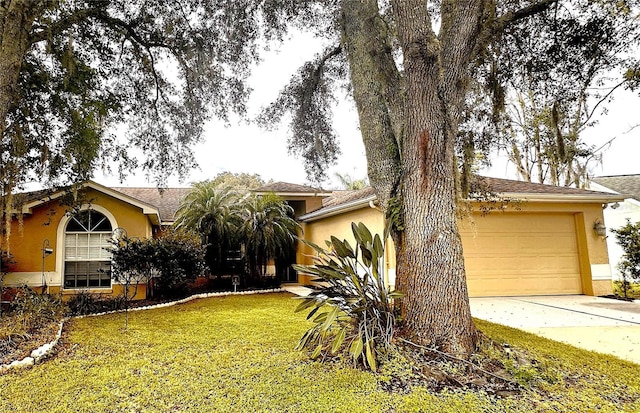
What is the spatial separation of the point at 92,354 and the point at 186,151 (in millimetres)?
5362

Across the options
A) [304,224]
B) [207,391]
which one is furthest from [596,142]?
[207,391]

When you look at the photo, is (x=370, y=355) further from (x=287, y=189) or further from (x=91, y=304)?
(x=287, y=189)

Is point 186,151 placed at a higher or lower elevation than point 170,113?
lower

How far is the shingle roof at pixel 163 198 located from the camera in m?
15.0

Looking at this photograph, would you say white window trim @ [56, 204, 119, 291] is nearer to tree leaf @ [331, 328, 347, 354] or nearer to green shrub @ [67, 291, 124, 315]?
green shrub @ [67, 291, 124, 315]

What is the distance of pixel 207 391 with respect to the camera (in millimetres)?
3805

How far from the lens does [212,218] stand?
12.6 m

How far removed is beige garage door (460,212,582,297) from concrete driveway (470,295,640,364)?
1.39ft

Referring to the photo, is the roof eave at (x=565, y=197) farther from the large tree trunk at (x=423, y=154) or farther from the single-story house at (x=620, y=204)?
the single-story house at (x=620, y=204)

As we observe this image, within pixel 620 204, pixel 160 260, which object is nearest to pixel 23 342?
pixel 160 260

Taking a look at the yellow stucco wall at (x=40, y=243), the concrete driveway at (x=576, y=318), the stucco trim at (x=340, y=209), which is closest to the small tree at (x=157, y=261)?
the yellow stucco wall at (x=40, y=243)

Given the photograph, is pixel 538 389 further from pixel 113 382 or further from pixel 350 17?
pixel 350 17

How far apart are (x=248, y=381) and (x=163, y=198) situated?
14.7 metres

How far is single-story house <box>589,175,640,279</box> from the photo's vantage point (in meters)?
17.1
